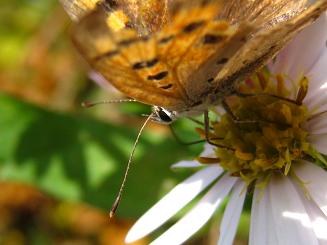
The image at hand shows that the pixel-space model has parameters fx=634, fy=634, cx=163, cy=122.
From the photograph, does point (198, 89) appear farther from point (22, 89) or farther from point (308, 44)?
point (22, 89)

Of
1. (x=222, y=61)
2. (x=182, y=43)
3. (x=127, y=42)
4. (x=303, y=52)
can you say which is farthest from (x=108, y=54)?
(x=303, y=52)

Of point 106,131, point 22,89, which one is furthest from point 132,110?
point 22,89

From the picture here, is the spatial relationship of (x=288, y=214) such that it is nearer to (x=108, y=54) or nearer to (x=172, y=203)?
(x=172, y=203)

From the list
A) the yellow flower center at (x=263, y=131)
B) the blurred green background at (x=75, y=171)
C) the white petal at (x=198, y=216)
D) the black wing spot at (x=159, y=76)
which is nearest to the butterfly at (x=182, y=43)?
the black wing spot at (x=159, y=76)

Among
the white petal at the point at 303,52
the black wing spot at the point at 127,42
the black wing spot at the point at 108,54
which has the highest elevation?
the white petal at the point at 303,52

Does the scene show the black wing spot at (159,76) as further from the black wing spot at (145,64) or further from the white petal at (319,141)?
the white petal at (319,141)
